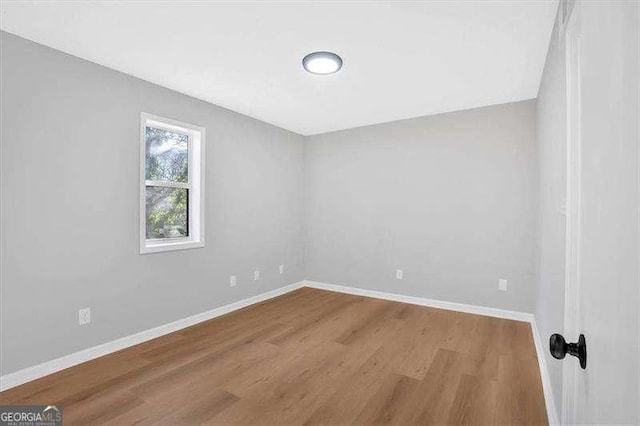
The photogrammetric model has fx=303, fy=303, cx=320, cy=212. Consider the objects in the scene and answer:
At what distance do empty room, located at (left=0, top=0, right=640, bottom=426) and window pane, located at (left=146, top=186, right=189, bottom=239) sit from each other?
22mm

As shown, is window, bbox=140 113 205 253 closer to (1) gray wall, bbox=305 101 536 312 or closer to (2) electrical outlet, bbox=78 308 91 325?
(2) electrical outlet, bbox=78 308 91 325

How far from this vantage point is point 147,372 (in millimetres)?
2322

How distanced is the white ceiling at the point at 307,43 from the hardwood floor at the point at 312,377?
8.12ft

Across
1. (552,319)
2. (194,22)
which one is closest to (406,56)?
(194,22)

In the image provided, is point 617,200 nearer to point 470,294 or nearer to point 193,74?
point 193,74

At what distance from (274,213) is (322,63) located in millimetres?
2390

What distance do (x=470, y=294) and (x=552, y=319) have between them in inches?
70.9

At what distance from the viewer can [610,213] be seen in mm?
525

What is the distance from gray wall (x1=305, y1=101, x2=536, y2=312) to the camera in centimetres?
345

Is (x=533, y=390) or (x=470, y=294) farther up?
(x=470, y=294)

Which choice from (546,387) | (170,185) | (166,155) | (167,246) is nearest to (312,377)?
(546,387)

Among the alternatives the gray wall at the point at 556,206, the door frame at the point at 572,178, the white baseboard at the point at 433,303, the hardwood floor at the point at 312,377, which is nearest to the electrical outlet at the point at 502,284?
the white baseboard at the point at 433,303

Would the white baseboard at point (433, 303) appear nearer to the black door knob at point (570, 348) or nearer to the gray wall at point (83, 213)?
the gray wall at point (83, 213)

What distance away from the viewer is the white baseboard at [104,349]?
2124 millimetres
